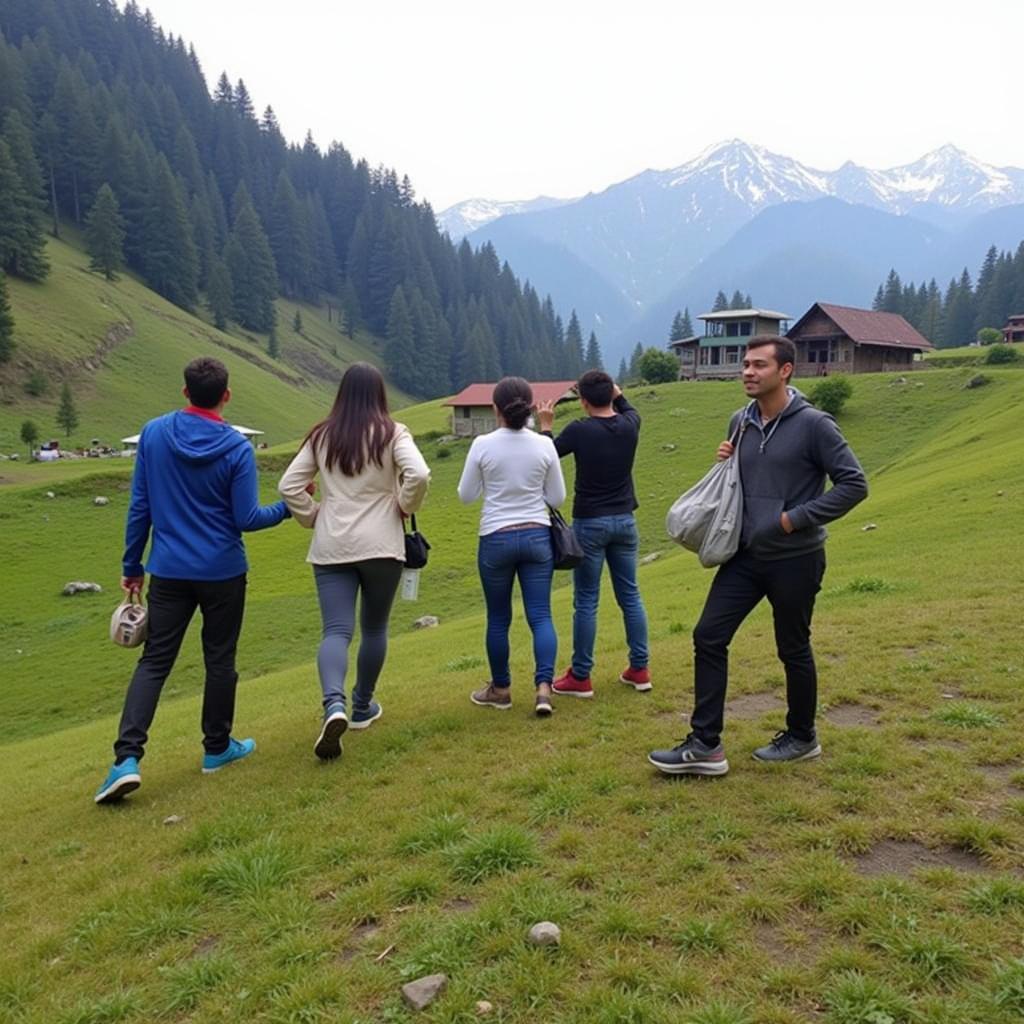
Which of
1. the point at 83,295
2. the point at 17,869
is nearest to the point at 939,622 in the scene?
the point at 17,869

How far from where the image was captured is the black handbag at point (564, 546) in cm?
634

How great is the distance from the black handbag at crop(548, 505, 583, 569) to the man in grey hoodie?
57.5 inches

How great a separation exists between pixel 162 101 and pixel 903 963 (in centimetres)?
16592

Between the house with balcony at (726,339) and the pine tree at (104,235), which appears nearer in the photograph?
the house with balcony at (726,339)

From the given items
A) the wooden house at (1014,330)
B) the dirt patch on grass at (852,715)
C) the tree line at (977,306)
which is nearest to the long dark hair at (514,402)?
the dirt patch on grass at (852,715)

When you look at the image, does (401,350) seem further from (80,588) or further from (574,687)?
(574,687)

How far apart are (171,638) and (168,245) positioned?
112m

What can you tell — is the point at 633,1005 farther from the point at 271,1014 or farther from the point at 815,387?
the point at 815,387

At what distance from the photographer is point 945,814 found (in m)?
4.47

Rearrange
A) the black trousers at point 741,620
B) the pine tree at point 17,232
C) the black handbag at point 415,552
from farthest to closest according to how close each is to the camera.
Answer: the pine tree at point 17,232
the black handbag at point 415,552
the black trousers at point 741,620

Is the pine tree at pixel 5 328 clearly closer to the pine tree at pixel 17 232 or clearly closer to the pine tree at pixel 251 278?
the pine tree at pixel 17 232

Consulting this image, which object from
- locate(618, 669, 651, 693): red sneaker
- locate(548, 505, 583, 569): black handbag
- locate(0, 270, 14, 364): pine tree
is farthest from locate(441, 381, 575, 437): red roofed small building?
locate(548, 505, 583, 569): black handbag

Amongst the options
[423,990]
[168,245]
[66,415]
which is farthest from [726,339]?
[168,245]

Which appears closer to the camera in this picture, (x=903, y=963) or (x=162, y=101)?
(x=903, y=963)
